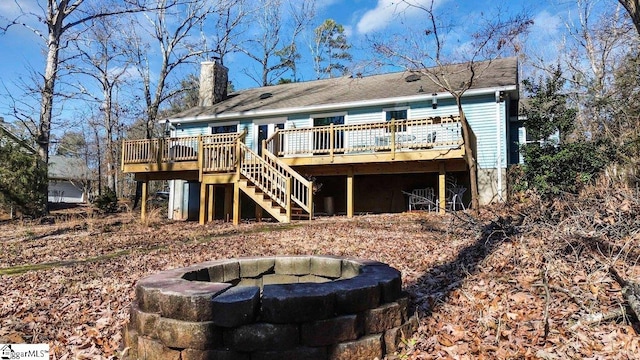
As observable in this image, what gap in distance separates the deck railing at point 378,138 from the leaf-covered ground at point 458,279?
379 centimetres

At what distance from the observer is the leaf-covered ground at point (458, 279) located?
3133 millimetres

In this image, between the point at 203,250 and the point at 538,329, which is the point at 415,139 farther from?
the point at 538,329

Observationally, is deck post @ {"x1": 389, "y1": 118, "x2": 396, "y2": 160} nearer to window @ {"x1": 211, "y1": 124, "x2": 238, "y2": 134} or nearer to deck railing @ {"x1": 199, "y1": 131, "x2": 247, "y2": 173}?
deck railing @ {"x1": 199, "y1": 131, "x2": 247, "y2": 173}

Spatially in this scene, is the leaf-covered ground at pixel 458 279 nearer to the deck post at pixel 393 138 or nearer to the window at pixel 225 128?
the deck post at pixel 393 138

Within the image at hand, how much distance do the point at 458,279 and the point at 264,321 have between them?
273 centimetres

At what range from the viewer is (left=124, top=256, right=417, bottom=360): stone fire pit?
2709mm

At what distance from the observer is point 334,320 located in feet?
9.31

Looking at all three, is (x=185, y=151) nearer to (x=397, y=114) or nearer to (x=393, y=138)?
(x=393, y=138)

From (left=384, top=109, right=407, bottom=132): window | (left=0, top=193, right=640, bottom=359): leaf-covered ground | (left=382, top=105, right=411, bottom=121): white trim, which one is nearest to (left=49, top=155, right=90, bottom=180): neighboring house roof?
(left=382, top=105, right=411, bottom=121): white trim

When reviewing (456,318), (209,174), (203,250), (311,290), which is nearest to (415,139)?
(209,174)

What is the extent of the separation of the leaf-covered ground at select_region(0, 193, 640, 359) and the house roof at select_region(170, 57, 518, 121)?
6.67 metres

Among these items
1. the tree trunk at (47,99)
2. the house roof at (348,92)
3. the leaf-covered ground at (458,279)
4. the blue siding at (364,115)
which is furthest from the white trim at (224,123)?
the leaf-covered ground at (458,279)

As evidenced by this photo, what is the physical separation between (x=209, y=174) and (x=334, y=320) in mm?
9537

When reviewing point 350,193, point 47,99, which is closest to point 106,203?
point 47,99
